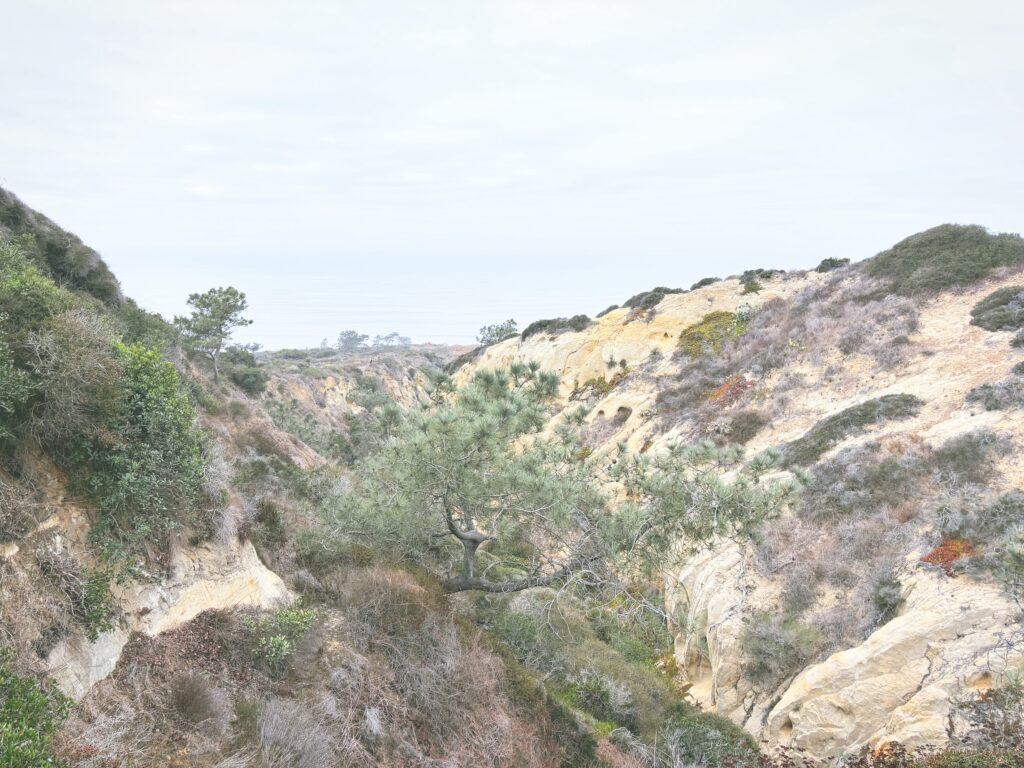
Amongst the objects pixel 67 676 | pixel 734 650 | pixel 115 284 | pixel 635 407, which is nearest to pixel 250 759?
pixel 67 676

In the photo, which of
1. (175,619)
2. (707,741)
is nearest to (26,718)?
(175,619)

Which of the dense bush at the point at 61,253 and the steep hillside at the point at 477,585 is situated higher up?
the dense bush at the point at 61,253

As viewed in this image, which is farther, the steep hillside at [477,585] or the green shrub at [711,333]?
the green shrub at [711,333]

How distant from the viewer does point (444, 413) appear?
843cm

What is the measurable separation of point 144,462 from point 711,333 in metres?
28.3

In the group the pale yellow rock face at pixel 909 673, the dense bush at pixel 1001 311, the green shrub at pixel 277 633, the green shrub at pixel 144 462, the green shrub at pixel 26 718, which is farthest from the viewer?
the dense bush at pixel 1001 311

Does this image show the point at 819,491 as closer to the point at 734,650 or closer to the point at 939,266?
the point at 734,650

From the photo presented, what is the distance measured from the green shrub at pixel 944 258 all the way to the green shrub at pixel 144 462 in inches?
1017

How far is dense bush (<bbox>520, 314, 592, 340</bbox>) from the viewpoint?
4069cm

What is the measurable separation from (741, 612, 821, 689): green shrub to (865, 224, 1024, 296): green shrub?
1827cm

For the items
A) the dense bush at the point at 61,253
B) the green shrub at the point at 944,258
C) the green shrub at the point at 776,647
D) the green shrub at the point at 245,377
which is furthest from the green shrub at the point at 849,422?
the green shrub at the point at 245,377

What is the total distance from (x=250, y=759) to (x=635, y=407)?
23.3 metres

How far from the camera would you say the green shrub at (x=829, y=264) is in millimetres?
34594

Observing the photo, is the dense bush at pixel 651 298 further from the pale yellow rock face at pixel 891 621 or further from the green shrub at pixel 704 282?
the pale yellow rock face at pixel 891 621
